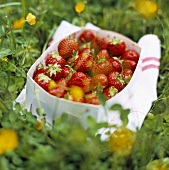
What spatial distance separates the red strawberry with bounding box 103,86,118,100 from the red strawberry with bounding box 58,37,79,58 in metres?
0.24

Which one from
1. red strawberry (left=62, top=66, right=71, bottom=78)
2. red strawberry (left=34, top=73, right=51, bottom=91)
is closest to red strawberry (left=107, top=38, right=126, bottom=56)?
red strawberry (left=62, top=66, right=71, bottom=78)

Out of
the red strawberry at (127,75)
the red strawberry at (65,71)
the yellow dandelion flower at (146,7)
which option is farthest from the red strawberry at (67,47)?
the yellow dandelion flower at (146,7)

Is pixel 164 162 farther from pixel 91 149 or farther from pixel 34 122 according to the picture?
pixel 34 122

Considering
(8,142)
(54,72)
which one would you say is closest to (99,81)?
(54,72)

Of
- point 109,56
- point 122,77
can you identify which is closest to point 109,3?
point 109,56

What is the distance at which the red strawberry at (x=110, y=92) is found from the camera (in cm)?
145

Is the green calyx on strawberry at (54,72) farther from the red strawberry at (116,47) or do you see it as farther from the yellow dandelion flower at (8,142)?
the yellow dandelion flower at (8,142)

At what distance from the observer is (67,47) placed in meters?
1.63

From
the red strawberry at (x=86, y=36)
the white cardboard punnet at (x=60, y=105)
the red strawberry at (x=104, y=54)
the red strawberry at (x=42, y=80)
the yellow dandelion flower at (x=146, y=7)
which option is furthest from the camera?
the yellow dandelion flower at (x=146, y=7)

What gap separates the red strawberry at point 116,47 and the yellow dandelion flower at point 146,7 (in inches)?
11.0

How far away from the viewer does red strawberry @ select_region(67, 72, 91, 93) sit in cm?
145

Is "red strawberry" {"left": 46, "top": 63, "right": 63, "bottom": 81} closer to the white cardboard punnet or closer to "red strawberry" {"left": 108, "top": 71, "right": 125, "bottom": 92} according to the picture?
the white cardboard punnet

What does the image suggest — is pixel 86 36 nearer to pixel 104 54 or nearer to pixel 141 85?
pixel 104 54

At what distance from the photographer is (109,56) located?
5.61 ft
